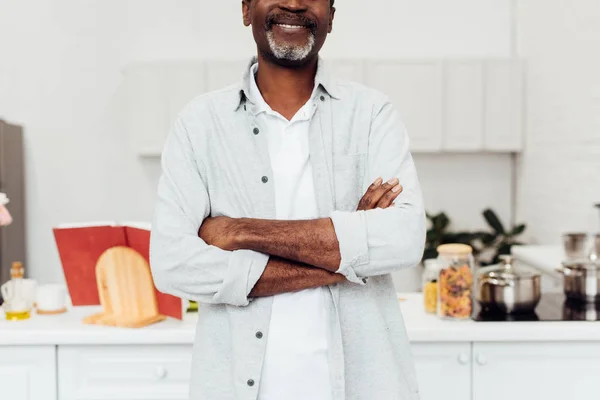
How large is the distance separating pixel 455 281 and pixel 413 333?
8.8 inches

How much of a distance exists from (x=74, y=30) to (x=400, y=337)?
4.14 metres

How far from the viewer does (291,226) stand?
134 centimetres

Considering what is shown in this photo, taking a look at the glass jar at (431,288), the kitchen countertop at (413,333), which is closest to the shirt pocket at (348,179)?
the kitchen countertop at (413,333)

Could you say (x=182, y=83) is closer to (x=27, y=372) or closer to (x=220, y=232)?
(x=27, y=372)

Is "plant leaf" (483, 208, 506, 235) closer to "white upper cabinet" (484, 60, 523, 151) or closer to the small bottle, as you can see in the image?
"white upper cabinet" (484, 60, 523, 151)

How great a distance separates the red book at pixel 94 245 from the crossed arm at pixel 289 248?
76 centimetres

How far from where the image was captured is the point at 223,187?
1.44 meters

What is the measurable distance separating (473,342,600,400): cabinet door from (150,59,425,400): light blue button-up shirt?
626 millimetres

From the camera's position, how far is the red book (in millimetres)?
2059

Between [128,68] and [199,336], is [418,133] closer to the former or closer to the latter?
[128,68]

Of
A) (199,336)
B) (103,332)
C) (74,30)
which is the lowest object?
(103,332)

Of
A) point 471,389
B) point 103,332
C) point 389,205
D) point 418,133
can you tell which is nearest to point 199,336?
point 389,205

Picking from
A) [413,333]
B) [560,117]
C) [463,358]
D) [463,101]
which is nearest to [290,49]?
[413,333]

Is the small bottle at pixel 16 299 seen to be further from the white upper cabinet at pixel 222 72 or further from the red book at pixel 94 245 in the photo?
the white upper cabinet at pixel 222 72
